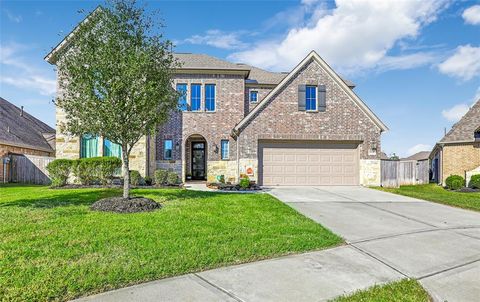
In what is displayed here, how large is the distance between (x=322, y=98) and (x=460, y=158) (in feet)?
37.7

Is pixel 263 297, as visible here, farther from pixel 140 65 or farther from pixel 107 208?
pixel 140 65

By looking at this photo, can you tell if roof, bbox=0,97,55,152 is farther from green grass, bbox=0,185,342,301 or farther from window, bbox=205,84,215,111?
green grass, bbox=0,185,342,301

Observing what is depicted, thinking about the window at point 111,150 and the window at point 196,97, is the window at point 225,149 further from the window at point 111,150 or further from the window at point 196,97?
the window at point 111,150

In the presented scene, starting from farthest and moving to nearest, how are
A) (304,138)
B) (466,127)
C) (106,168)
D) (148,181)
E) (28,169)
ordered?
(466,127) → (28,169) → (304,138) → (148,181) → (106,168)

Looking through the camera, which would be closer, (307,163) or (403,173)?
(307,163)

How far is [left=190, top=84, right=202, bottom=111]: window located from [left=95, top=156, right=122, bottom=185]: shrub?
5903 mm

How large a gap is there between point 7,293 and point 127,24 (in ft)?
26.4

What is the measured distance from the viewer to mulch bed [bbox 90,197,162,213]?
325 inches

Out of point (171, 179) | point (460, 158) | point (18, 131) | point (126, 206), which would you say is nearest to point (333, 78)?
point (171, 179)

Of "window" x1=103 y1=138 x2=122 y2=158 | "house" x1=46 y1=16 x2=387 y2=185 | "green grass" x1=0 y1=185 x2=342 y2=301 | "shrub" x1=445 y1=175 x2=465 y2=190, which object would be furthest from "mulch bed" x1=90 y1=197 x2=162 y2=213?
"shrub" x1=445 y1=175 x2=465 y2=190

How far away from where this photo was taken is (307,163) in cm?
1652

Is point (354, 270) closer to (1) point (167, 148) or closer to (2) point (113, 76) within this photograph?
(2) point (113, 76)

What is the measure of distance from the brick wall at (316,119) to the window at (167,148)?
17.7 feet

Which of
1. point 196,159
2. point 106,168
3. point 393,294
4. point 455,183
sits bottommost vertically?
point 393,294
